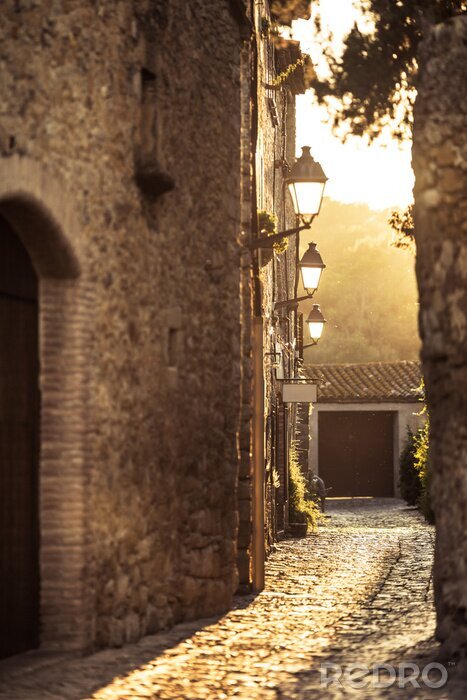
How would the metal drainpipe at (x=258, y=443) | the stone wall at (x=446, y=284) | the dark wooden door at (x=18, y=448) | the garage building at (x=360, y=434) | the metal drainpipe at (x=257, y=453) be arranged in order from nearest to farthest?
the stone wall at (x=446, y=284) → the dark wooden door at (x=18, y=448) → the metal drainpipe at (x=257, y=453) → the metal drainpipe at (x=258, y=443) → the garage building at (x=360, y=434)

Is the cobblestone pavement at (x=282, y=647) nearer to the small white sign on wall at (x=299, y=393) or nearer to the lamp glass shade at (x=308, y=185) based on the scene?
the small white sign on wall at (x=299, y=393)

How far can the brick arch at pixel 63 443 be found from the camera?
7.27 meters

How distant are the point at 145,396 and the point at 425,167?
261cm

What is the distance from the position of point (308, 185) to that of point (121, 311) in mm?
4990

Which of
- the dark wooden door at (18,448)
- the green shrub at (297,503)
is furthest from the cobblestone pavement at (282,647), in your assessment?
the green shrub at (297,503)

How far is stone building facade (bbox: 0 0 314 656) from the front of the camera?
23.2ft

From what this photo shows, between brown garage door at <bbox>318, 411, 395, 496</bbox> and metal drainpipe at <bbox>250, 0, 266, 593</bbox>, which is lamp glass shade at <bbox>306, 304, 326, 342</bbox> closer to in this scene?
metal drainpipe at <bbox>250, 0, 266, 593</bbox>

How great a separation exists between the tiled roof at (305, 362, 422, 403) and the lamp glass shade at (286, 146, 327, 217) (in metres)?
20.1

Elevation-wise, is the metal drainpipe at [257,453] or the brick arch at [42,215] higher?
the brick arch at [42,215]

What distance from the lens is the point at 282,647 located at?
26.4 feet

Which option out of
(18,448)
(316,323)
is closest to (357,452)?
(316,323)

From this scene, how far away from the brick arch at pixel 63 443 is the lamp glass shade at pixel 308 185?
5.50m

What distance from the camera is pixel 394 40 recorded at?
10.3m

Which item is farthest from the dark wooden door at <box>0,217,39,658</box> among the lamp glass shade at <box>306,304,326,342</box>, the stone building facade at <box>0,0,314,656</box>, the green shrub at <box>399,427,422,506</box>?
the green shrub at <box>399,427,422,506</box>
